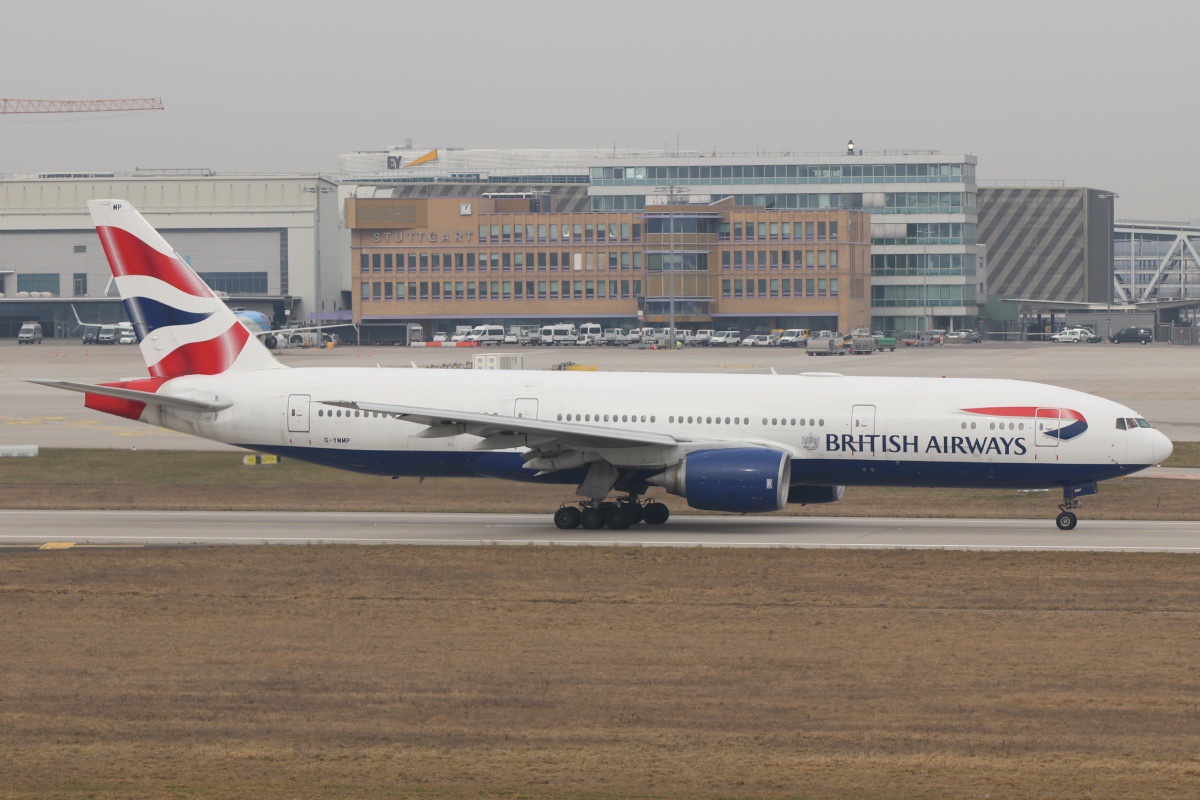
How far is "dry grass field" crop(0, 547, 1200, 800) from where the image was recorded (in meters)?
15.9

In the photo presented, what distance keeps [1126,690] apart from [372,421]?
22.5 metres

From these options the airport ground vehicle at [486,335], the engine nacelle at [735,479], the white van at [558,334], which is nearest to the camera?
the engine nacelle at [735,479]

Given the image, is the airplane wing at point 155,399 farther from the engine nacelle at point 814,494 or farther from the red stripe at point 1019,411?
the red stripe at point 1019,411

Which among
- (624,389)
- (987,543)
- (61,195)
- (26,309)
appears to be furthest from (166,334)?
(61,195)

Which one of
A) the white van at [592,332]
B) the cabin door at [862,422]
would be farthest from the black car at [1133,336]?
the cabin door at [862,422]

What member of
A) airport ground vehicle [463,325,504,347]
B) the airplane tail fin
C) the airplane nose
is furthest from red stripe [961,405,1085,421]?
airport ground vehicle [463,325,504,347]

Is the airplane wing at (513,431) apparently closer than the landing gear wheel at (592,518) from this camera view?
Yes

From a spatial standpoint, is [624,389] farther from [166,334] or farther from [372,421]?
[166,334]

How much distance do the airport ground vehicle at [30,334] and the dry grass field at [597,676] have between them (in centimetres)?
13550

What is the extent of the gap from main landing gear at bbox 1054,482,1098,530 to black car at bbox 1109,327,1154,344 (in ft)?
432

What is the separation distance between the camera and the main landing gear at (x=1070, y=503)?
3631 centimetres

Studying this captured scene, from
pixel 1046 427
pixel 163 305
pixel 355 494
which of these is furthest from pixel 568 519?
pixel 163 305

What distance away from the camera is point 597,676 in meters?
20.5

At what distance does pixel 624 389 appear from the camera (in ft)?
123
